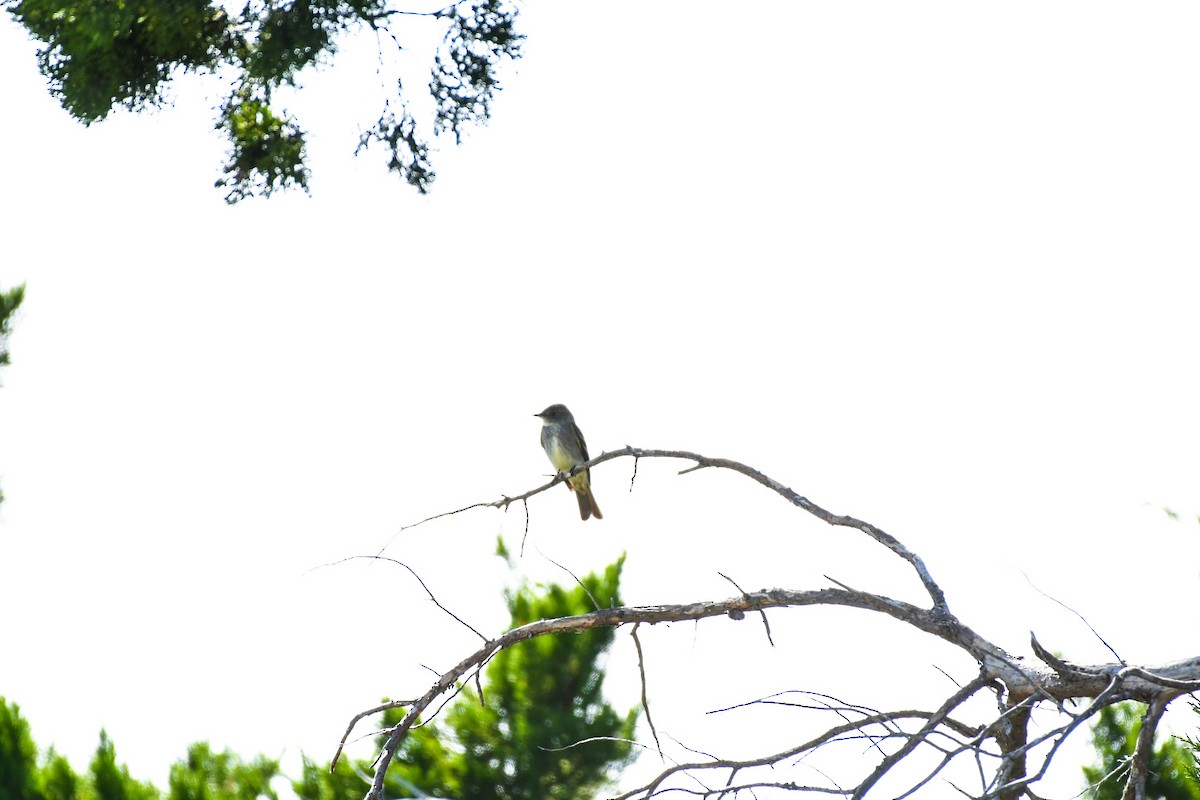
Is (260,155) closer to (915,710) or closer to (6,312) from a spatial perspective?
(915,710)

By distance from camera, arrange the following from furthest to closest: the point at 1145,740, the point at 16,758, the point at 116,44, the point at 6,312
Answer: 1. the point at 16,758
2. the point at 6,312
3. the point at 116,44
4. the point at 1145,740

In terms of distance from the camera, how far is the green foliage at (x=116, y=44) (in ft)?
12.8

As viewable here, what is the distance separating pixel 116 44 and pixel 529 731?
8.27 m

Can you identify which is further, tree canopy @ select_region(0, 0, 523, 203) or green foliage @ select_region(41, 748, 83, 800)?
green foliage @ select_region(41, 748, 83, 800)

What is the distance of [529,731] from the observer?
1134 centimetres

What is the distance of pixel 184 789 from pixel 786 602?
9211 mm

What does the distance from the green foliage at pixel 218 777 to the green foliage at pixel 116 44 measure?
8.46 meters

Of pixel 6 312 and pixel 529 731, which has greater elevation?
pixel 6 312

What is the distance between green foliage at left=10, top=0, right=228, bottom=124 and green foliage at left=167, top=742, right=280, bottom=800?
846cm

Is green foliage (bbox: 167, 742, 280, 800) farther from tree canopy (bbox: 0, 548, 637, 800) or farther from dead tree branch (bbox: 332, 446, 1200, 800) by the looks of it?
dead tree branch (bbox: 332, 446, 1200, 800)

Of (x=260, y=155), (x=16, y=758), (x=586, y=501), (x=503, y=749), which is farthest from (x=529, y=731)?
(x=260, y=155)

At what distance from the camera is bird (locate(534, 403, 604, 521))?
9156 mm

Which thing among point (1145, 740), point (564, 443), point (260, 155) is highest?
point (564, 443)

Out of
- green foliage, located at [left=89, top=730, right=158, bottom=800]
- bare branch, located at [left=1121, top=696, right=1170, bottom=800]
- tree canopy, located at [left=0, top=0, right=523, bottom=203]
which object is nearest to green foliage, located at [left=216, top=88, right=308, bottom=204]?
tree canopy, located at [left=0, top=0, right=523, bottom=203]
